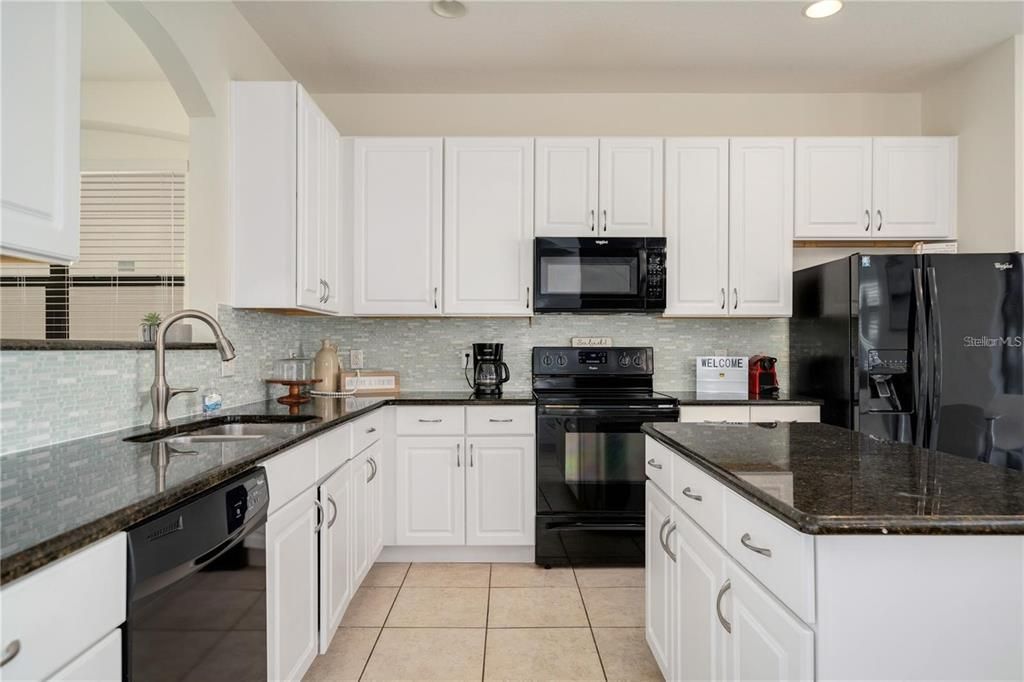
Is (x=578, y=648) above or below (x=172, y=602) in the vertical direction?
below

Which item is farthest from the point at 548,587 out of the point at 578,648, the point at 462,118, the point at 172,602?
the point at 462,118

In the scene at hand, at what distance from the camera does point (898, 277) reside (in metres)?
2.64

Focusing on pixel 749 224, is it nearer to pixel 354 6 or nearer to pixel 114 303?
pixel 354 6

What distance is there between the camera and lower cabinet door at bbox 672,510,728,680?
51.8 inches

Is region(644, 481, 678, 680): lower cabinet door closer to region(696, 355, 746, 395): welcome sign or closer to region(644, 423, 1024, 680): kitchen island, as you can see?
region(644, 423, 1024, 680): kitchen island

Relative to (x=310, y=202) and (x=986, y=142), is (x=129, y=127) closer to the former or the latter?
(x=310, y=202)

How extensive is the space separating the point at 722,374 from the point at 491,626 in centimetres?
196

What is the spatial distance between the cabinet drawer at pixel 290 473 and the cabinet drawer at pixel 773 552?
1173mm

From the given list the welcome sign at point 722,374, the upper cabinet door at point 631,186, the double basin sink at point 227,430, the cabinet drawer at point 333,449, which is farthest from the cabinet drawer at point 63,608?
the welcome sign at point 722,374

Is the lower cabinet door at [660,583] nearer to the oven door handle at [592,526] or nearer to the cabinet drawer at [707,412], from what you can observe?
the oven door handle at [592,526]

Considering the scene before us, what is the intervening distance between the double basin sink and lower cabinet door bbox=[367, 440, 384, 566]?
538 millimetres

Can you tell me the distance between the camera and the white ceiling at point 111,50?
8.87ft

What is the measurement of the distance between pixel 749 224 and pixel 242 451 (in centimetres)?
287

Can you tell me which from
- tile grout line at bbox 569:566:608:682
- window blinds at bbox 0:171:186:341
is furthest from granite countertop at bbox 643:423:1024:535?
window blinds at bbox 0:171:186:341
